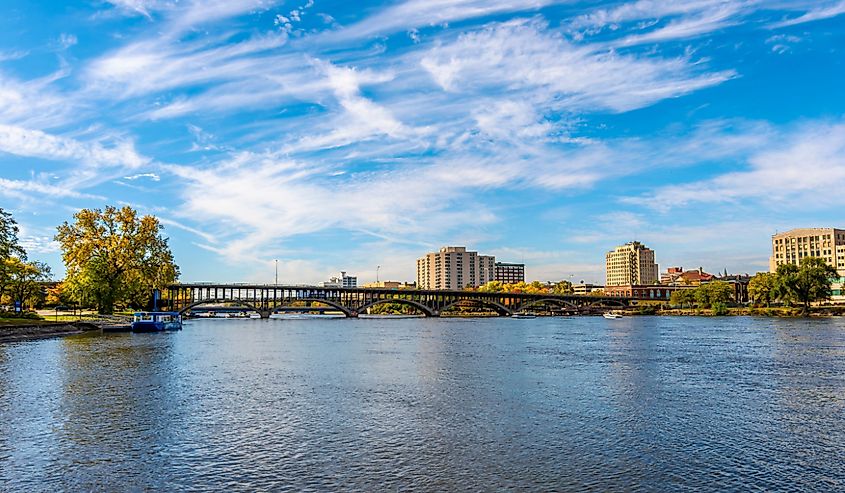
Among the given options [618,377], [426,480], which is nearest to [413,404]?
[426,480]

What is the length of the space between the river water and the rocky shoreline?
23411mm

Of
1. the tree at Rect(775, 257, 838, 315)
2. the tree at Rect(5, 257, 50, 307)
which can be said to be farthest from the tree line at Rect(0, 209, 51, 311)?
the tree at Rect(775, 257, 838, 315)

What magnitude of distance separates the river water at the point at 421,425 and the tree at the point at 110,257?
171 ft

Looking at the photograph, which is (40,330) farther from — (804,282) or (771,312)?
(771,312)

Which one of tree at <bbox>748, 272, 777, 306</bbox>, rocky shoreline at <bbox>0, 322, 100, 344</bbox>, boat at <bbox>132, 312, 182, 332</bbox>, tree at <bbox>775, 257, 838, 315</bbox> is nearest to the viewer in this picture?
rocky shoreline at <bbox>0, 322, 100, 344</bbox>

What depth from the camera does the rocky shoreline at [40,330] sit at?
73.9 m

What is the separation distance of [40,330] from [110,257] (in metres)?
30.4

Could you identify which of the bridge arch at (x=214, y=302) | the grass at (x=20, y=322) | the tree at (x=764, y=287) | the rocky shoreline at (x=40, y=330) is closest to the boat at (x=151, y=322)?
the rocky shoreline at (x=40, y=330)

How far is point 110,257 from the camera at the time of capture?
11025cm

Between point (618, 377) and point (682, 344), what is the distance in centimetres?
3590

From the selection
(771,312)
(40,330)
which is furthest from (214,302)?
(771,312)

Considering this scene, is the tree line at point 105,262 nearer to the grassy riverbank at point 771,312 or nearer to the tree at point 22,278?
the tree at point 22,278

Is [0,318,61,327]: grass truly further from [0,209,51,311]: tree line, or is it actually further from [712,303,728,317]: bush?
[712,303,728,317]: bush

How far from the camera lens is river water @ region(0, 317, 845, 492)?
20.6 meters
